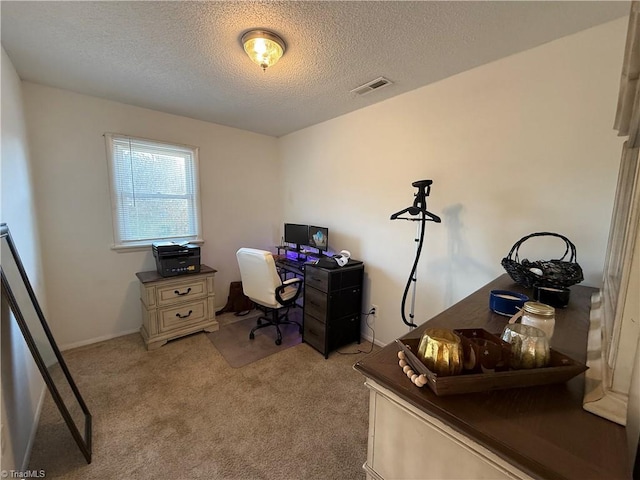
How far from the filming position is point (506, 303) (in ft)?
4.00

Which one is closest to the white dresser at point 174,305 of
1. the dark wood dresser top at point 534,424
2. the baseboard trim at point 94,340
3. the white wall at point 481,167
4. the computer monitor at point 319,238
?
the baseboard trim at point 94,340

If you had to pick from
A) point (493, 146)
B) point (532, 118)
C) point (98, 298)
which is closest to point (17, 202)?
point (98, 298)

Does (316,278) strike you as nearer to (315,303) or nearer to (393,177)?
(315,303)

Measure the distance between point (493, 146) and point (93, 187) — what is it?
3.66 meters

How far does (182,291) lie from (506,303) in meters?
2.87

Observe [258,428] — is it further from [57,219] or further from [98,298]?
[57,219]

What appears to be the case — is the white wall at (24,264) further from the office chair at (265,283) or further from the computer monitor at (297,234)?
the computer monitor at (297,234)

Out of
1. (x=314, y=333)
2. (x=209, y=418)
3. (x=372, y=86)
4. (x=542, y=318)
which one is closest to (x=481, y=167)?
(x=372, y=86)

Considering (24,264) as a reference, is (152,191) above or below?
above

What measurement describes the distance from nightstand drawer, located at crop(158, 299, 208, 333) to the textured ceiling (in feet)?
7.06

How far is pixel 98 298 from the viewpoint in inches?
109

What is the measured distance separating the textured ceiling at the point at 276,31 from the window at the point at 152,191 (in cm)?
58

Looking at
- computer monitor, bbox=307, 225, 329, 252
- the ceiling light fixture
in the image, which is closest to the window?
computer monitor, bbox=307, 225, 329, 252

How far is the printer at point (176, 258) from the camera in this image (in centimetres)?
275
